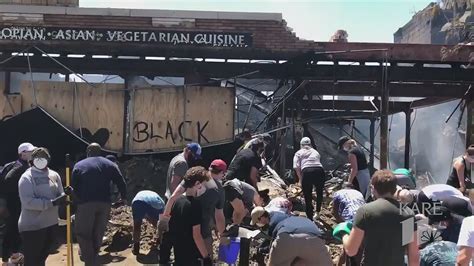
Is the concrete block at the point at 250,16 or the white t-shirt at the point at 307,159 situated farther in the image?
the concrete block at the point at 250,16

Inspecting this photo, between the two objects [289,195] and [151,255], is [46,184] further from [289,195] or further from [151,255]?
[289,195]

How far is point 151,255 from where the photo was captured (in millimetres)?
8438

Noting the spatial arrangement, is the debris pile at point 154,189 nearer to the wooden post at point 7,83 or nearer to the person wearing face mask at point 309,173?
the person wearing face mask at point 309,173

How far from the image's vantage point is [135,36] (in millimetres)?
12305

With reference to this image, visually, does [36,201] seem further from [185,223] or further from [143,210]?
[143,210]

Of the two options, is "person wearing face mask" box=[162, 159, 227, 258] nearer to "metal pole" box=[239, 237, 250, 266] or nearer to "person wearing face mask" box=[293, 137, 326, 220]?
"metal pole" box=[239, 237, 250, 266]

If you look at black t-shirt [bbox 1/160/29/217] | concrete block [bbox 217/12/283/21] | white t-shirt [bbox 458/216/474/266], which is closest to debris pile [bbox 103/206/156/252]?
black t-shirt [bbox 1/160/29/217]

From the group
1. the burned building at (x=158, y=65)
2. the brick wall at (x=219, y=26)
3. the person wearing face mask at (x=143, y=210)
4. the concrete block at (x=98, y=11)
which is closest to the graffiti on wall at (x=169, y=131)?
the burned building at (x=158, y=65)

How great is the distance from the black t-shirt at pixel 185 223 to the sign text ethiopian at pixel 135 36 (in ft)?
24.8

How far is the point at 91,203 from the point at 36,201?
93 cm

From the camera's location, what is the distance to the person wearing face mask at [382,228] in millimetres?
4234

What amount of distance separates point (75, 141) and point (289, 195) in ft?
15.9

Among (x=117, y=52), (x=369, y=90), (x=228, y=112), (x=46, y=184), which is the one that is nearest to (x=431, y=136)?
(x=369, y=90)

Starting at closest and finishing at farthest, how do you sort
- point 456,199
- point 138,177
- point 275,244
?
point 275,244 < point 456,199 < point 138,177
